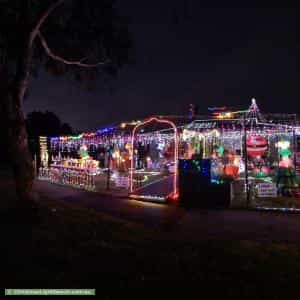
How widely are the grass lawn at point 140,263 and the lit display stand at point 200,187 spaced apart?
3602 millimetres

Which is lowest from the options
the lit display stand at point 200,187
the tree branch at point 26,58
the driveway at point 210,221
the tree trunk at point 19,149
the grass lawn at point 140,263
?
the driveway at point 210,221

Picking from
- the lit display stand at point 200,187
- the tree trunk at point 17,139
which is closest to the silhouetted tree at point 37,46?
the tree trunk at point 17,139

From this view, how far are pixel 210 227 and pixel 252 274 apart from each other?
3.32 meters

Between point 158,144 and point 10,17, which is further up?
point 10,17

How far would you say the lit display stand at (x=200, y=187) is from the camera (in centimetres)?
1124

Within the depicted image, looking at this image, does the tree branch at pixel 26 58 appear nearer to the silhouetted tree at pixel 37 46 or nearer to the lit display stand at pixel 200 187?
the silhouetted tree at pixel 37 46

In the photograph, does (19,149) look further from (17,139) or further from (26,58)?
(26,58)

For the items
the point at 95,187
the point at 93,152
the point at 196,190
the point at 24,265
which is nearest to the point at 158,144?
the point at 93,152

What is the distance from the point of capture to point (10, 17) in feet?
29.3

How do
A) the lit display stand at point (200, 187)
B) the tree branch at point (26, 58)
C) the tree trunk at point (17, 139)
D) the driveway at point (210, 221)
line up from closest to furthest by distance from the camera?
the driveway at point (210, 221), the tree branch at point (26, 58), the tree trunk at point (17, 139), the lit display stand at point (200, 187)

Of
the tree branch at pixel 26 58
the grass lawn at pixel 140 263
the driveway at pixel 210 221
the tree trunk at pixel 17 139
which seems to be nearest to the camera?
the grass lawn at pixel 140 263

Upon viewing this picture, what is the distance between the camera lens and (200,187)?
453 inches

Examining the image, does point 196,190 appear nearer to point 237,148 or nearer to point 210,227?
point 210,227

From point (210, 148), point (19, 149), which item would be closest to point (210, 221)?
point (19, 149)
